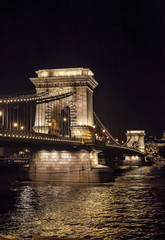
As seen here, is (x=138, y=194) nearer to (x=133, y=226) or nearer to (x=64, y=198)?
(x=64, y=198)

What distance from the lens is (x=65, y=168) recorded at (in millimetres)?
47312

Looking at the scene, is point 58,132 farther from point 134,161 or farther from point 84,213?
point 134,161

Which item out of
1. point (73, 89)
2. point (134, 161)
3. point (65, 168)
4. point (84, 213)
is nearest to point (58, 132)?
point (73, 89)

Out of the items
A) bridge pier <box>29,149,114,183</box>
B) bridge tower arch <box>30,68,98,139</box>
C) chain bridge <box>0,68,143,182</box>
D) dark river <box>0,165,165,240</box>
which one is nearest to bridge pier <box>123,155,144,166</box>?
chain bridge <box>0,68,143,182</box>

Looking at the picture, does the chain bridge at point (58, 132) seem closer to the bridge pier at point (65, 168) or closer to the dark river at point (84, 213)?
the bridge pier at point (65, 168)

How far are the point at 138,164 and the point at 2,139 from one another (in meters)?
98.4

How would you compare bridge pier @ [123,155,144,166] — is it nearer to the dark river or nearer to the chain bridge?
the chain bridge

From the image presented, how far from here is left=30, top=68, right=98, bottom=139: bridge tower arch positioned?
5422 cm

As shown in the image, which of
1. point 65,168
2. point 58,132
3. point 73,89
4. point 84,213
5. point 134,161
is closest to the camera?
point 84,213

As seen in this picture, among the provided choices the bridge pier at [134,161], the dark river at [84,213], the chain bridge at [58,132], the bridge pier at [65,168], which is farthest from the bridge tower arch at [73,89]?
the bridge pier at [134,161]

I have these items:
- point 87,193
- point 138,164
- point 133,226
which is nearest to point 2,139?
point 87,193

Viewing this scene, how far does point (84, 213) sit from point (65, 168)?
2096cm

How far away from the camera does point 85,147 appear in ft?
158

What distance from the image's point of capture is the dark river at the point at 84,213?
21312 millimetres
